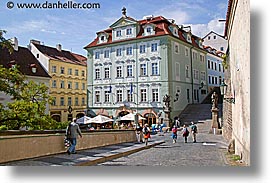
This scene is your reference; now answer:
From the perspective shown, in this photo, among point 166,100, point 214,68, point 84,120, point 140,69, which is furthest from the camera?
point 214,68

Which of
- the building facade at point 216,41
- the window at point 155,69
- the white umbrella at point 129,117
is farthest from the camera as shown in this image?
the window at point 155,69

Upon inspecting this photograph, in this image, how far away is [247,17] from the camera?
15.5 ft

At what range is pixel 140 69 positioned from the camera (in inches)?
277

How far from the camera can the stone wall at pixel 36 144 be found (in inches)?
201

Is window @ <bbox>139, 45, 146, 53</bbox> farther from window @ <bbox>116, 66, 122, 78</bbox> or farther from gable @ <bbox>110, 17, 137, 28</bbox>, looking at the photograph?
gable @ <bbox>110, 17, 137, 28</bbox>

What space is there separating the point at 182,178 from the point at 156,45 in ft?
12.1

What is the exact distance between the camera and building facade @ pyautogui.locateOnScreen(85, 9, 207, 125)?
21.8 ft

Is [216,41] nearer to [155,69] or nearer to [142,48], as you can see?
[155,69]

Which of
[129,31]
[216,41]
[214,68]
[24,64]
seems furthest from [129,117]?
[214,68]

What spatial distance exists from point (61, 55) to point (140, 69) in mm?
1702

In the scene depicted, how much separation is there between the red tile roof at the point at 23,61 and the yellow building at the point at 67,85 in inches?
4.6

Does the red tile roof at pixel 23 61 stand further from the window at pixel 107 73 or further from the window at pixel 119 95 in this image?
the window at pixel 119 95

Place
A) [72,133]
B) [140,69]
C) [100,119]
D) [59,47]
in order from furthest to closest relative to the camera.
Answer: [100,119]
[140,69]
[72,133]
[59,47]

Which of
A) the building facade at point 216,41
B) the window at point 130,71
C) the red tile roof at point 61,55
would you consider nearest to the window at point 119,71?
the window at point 130,71
